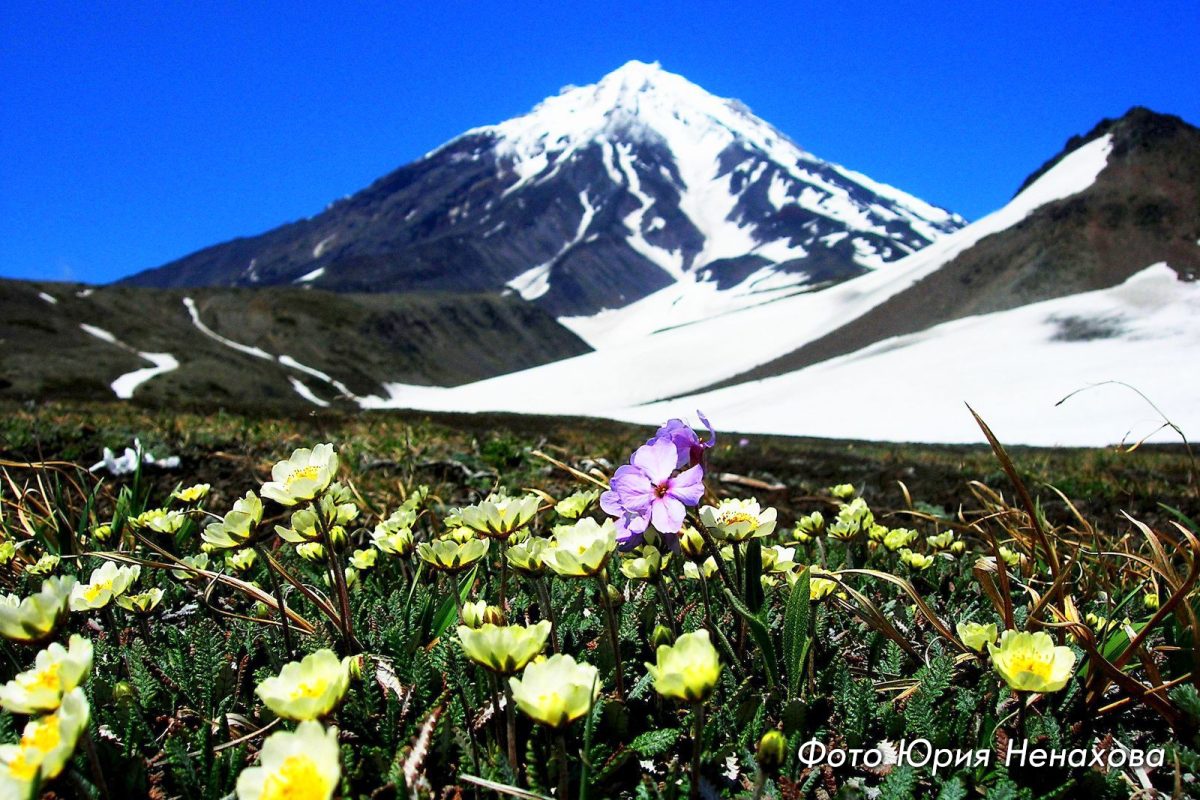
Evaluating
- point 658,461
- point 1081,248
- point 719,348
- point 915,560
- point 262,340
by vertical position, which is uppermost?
point 262,340

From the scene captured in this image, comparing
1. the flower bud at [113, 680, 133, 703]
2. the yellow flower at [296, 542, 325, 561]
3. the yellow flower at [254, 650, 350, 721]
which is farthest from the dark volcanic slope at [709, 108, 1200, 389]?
the yellow flower at [254, 650, 350, 721]

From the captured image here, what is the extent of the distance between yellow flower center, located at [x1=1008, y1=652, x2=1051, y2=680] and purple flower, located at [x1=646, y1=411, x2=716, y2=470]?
2.27 feet

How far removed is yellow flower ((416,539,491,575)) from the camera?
169cm

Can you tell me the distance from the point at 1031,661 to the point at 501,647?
96 cm

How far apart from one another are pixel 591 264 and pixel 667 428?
195135mm

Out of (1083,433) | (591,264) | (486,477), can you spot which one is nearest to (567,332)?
(591,264)

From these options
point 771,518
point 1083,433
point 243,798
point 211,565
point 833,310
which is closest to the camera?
point 243,798

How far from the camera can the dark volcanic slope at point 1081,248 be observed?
4753 centimetres

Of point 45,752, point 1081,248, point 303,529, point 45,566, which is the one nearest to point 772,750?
point 45,752

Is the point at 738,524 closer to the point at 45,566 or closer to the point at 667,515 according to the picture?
the point at 667,515

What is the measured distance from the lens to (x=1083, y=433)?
2159 centimetres

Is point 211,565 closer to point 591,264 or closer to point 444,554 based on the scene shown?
point 444,554

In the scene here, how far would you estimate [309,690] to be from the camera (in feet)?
3.80

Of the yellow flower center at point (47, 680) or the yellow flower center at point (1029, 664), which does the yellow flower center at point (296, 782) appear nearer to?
the yellow flower center at point (47, 680)
